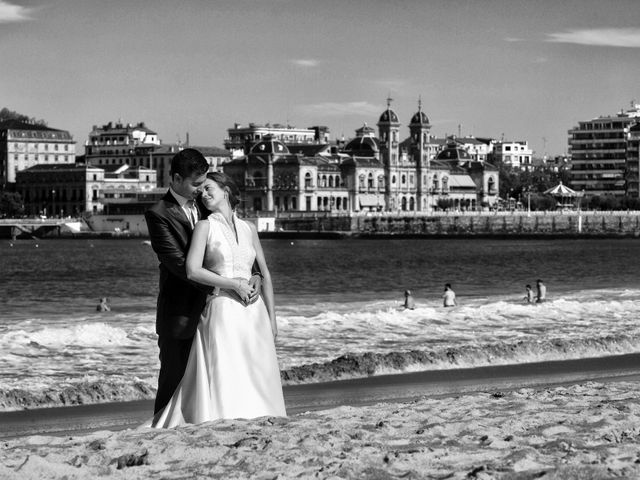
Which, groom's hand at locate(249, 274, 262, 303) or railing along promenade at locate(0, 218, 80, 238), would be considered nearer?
groom's hand at locate(249, 274, 262, 303)

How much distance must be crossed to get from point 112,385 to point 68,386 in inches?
17.2

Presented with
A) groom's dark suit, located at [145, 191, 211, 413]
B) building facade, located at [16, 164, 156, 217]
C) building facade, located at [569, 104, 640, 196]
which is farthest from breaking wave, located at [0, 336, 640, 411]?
building facade, located at [569, 104, 640, 196]

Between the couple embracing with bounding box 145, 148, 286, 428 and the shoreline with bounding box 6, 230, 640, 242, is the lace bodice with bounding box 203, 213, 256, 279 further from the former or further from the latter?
the shoreline with bounding box 6, 230, 640, 242

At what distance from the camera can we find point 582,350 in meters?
17.1

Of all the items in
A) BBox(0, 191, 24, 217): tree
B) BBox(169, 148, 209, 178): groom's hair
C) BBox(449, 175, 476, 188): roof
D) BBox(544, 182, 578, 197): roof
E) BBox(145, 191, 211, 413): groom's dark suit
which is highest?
BBox(449, 175, 476, 188): roof

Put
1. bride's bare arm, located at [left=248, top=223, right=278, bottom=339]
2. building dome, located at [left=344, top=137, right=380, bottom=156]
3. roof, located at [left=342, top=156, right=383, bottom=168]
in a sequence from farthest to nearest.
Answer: building dome, located at [left=344, top=137, right=380, bottom=156] < roof, located at [left=342, top=156, right=383, bottom=168] < bride's bare arm, located at [left=248, top=223, right=278, bottom=339]

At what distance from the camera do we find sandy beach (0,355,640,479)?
694 centimetres

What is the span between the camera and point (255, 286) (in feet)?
24.8

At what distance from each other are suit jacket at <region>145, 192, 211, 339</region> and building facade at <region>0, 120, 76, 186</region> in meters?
162

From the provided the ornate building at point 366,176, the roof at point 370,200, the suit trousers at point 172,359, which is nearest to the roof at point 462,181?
the ornate building at point 366,176

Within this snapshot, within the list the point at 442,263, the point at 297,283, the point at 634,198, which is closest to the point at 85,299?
the point at 297,283

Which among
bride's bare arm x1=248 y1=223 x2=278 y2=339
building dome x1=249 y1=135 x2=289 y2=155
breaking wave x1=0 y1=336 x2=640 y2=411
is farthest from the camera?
building dome x1=249 y1=135 x2=289 y2=155

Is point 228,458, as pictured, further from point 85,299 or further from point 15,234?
point 15,234

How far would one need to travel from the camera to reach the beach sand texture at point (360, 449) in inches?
272
